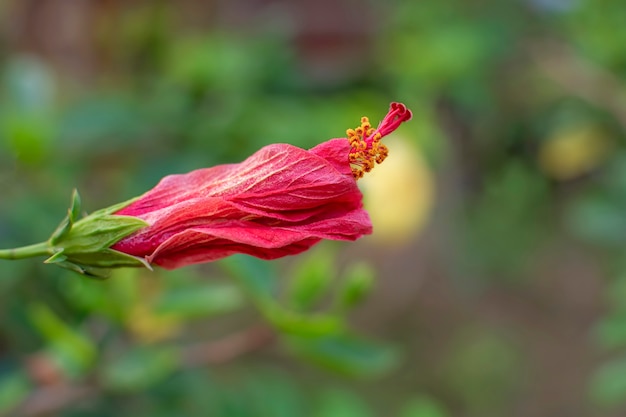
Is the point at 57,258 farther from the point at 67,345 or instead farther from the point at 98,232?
the point at 67,345

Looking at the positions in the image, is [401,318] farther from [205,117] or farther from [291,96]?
[205,117]

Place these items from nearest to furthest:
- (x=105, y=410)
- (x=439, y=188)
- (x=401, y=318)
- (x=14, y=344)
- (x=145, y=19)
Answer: (x=105, y=410) → (x=14, y=344) → (x=145, y=19) → (x=439, y=188) → (x=401, y=318)

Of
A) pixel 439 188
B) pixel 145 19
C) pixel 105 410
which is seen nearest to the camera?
pixel 105 410

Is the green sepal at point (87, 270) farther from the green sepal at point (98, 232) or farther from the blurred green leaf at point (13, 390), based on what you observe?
the blurred green leaf at point (13, 390)

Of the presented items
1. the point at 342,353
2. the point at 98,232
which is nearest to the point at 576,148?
the point at 342,353

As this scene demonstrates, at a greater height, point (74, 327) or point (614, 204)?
point (614, 204)

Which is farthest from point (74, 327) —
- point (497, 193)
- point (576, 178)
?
point (576, 178)
